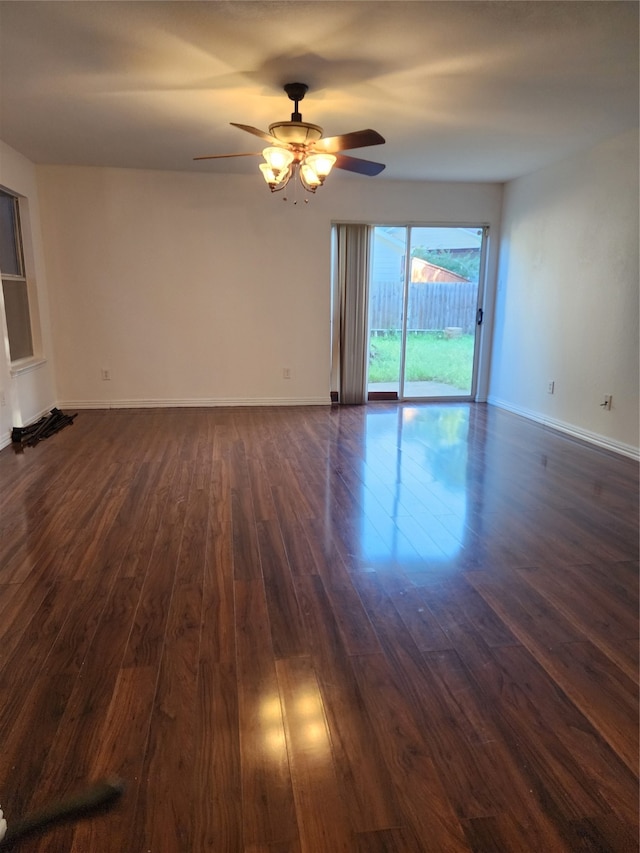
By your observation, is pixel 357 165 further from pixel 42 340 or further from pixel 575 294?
pixel 42 340

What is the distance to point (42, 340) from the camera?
18.2 ft

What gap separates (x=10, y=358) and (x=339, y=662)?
446 centimetres

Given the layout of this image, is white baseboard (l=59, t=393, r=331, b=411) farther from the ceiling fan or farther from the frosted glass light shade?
the frosted glass light shade

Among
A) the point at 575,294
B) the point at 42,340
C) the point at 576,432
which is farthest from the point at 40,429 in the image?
the point at 575,294

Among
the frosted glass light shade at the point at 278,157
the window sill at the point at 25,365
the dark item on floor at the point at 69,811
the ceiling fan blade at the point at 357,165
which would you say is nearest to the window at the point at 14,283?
the window sill at the point at 25,365

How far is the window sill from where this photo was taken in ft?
15.7

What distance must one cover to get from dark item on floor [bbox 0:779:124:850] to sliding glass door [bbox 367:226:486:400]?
219 inches

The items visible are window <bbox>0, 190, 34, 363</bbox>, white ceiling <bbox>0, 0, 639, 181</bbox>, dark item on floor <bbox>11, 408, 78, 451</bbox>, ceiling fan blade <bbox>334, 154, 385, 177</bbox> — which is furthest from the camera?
window <bbox>0, 190, 34, 363</bbox>

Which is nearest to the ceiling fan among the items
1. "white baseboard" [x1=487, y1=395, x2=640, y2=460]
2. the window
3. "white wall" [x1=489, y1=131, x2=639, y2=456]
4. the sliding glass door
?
"white wall" [x1=489, y1=131, x2=639, y2=456]

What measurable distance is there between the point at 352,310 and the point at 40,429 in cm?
360

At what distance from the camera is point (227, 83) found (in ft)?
10.7

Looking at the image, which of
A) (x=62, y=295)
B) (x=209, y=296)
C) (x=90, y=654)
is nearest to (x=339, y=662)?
(x=90, y=654)

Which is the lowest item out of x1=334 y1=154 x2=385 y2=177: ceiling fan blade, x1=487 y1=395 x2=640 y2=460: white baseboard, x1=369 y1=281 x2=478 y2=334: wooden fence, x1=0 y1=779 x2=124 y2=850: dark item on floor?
x1=0 y1=779 x2=124 y2=850: dark item on floor

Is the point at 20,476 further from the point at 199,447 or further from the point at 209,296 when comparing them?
the point at 209,296
